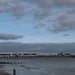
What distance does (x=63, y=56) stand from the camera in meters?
188

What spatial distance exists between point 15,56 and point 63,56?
63.9 metres

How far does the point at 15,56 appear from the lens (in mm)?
169625

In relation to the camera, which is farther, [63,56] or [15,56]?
[63,56]
